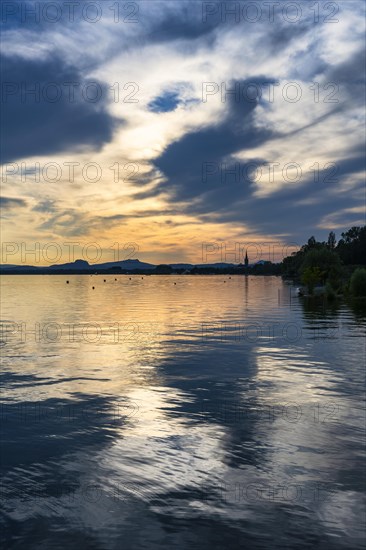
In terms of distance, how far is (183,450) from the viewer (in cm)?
1503

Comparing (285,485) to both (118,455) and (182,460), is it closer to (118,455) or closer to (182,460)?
(182,460)

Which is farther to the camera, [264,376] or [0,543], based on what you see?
[264,376]

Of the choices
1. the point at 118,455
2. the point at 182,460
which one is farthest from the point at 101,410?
the point at 182,460

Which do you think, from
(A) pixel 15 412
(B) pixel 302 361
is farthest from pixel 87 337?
(A) pixel 15 412

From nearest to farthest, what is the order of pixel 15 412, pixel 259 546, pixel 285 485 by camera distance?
pixel 259 546, pixel 285 485, pixel 15 412

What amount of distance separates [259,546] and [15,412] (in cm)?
1237

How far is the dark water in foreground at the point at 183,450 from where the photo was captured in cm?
1064

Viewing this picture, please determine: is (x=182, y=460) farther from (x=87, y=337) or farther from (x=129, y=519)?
(x=87, y=337)

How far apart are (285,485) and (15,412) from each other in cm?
1144

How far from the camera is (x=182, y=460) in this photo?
14250 millimetres

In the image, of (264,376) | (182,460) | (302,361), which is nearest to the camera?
(182,460)

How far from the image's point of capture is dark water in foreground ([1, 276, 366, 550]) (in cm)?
1064

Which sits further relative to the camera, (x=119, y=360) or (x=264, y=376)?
(x=119, y=360)

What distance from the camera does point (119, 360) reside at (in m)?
31.1
